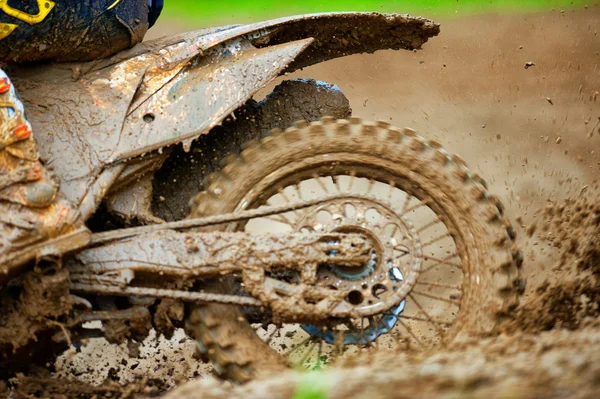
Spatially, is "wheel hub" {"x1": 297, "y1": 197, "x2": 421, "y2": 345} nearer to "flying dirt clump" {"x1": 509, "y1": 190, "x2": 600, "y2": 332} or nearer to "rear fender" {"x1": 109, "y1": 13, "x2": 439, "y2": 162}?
"flying dirt clump" {"x1": 509, "y1": 190, "x2": 600, "y2": 332}

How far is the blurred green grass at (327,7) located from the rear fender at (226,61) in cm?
187

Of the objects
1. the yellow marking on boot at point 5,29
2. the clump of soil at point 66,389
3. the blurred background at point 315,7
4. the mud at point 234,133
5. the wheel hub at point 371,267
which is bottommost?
the clump of soil at point 66,389

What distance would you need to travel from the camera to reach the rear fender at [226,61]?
2660 mm

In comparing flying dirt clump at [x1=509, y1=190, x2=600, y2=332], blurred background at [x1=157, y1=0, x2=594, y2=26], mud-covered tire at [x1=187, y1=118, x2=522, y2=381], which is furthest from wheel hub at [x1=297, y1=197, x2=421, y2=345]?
blurred background at [x1=157, y1=0, x2=594, y2=26]

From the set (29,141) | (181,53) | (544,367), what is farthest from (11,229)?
(544,367)

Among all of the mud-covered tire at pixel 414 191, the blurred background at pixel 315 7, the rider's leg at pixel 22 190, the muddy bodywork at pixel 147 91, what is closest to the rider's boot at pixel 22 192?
the rider's leg at pixel 22 190

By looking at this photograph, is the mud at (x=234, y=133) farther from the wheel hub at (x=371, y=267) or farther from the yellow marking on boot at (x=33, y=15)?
the yellow marking on boot at (x=33, y=15)

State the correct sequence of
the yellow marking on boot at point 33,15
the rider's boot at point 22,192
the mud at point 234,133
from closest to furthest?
the rider's boot at point 22,192, the yellow marking on boot at point 33,15, the mud at point 234,133

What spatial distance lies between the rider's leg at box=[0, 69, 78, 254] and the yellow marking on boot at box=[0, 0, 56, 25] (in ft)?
1.01

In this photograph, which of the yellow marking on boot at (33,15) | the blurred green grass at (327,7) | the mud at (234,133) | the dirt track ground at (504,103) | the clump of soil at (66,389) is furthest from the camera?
the blurred green grass at (327,7)

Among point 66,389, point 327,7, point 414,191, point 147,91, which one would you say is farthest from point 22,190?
point 327,7

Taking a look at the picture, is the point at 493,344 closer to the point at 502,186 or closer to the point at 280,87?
the point at 280,87

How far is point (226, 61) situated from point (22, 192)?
951 millimetres

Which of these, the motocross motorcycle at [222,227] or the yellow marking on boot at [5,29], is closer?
the motocross motorcycle at [222,227]
